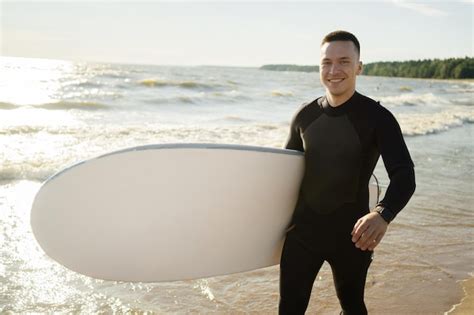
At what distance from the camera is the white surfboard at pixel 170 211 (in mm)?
2121

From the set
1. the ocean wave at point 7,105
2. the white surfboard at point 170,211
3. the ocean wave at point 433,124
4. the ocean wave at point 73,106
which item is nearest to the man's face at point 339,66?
the white surfboard at point 170,211

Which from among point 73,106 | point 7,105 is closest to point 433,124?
point 73,106

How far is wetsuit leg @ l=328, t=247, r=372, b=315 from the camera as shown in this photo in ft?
6.54

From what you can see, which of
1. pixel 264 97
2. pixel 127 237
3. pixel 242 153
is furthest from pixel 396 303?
pixel 264 97

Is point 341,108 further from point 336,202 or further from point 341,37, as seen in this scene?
point 336,202

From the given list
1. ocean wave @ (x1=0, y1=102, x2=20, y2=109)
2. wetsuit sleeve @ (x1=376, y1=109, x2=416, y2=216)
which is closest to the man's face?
wetsuit sleeve @ (x1=376, y1=109, x2=416, y2=216)

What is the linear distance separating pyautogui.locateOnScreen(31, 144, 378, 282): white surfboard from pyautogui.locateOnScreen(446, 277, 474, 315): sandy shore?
120cm

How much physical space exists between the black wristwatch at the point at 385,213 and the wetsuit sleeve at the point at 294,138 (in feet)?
1.89

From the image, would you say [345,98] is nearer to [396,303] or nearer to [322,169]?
[322,169]

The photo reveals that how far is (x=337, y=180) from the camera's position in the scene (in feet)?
6.56

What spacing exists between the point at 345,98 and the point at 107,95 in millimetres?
14736

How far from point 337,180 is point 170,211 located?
78cm

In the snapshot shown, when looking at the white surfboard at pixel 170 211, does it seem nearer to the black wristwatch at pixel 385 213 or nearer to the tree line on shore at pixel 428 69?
the black wristwatch at pixel 385 213

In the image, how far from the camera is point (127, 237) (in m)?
2.26
